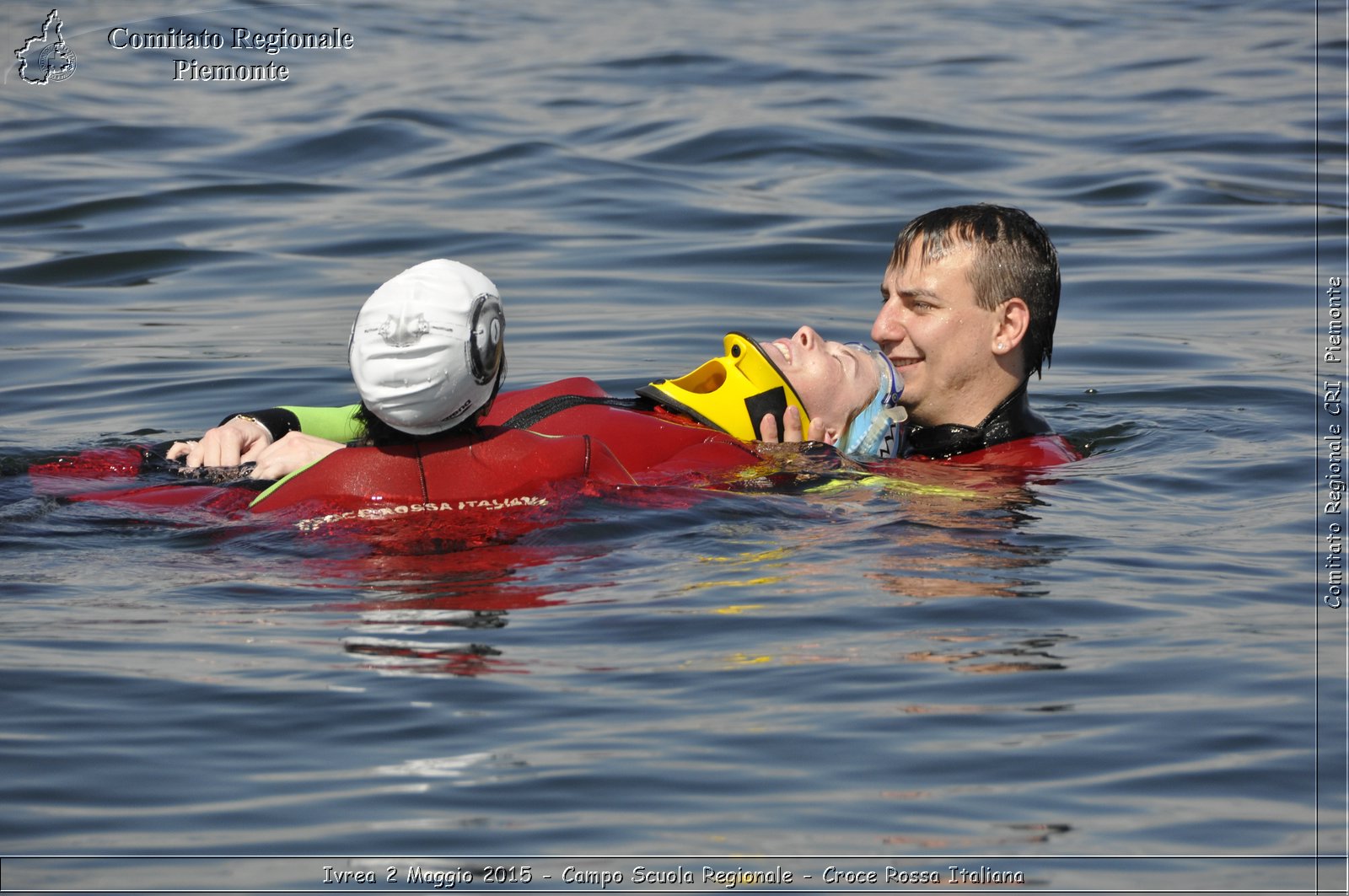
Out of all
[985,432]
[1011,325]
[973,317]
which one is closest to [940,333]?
[973,317]

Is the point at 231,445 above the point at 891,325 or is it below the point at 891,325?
below

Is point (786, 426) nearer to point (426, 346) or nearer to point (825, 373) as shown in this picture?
point (825, 373)

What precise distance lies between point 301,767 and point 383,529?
1.33 meters

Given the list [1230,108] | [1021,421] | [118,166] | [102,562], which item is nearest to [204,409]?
[102,562]

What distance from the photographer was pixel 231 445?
604cm

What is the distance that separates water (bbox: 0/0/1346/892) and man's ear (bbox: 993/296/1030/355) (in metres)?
0.59

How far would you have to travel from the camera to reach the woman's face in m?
6.47

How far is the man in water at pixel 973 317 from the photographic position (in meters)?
7.07

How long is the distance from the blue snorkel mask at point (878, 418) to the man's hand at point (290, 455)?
204 centimetres

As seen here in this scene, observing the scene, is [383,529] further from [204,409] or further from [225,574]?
[204,409]

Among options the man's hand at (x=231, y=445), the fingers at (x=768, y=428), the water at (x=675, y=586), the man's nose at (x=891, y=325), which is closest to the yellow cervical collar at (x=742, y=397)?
the fingers at (x=768, y=428)

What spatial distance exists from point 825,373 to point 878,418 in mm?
345

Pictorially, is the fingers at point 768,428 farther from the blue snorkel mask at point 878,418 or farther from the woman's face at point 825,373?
the blue snorkel mask at point 878,418

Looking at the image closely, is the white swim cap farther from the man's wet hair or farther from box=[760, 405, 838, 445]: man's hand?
the man's wet hair
